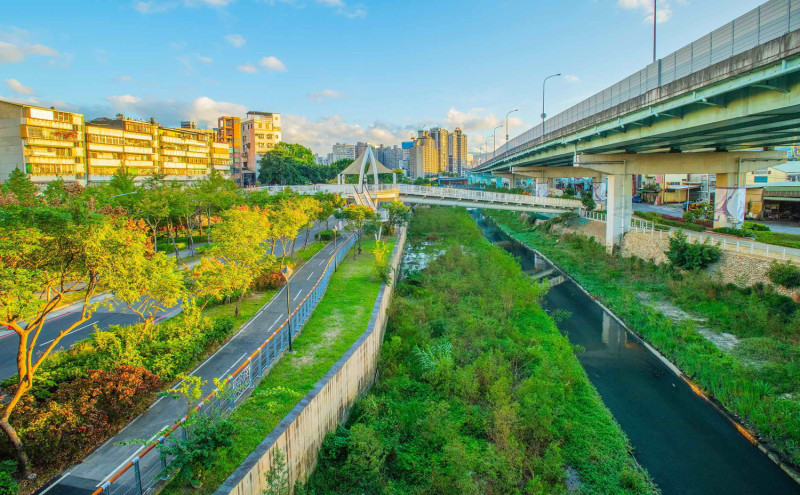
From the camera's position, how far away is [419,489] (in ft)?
36.1

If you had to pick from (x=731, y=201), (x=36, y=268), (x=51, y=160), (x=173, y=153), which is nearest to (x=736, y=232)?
(x=731, y=201)

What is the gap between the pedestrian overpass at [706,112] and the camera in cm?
1630

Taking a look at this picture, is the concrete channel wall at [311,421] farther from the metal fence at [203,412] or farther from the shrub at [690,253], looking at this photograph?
the shrub at [690,253]

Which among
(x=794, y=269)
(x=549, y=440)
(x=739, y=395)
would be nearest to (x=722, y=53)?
(x=794, y=269)

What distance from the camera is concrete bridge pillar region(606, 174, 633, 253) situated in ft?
118

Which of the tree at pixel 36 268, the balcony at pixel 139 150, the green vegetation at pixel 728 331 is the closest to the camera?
the tree at pixel 36 268

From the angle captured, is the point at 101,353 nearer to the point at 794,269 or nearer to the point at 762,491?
the point at 762,491

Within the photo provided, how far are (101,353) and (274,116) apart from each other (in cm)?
9299

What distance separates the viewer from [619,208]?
3622 centimetres

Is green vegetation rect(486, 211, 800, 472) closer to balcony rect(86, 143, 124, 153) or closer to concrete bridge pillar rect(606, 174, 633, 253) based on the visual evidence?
concrete bridge pillar rect(606, 174, 633, 253)

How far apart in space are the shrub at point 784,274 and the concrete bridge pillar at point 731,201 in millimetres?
12077

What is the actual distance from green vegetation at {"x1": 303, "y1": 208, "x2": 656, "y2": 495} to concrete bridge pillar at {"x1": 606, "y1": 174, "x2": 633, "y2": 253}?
1680 centimetres

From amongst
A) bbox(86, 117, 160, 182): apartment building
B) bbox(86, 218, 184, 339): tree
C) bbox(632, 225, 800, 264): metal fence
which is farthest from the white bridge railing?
bbox(86, 218, 184, 339): tree

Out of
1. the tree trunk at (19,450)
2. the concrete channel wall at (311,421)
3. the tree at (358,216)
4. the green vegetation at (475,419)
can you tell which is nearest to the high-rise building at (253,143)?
A: the tree at (358,216)
